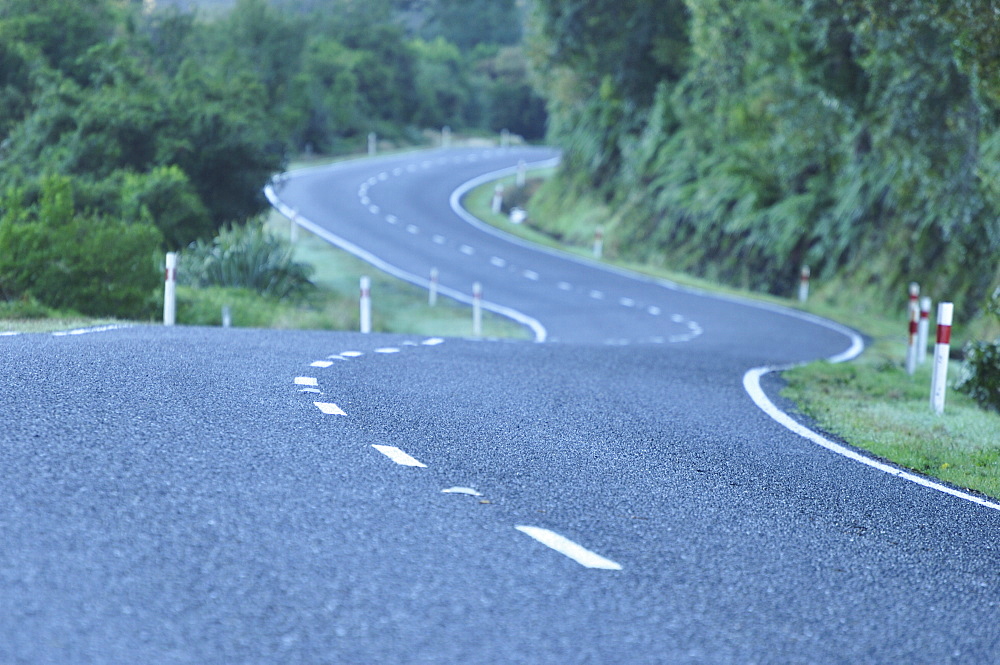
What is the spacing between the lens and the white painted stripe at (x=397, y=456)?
700 cm

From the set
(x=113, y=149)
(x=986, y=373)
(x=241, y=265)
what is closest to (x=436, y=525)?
(x=986, y=373)

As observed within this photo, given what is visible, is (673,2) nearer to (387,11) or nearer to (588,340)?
(588,340)

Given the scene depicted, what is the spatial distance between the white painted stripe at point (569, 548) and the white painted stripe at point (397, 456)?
4.41ft

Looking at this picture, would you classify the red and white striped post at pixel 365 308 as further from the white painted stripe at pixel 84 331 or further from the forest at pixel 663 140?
the white painted stripe at pixel 84 331

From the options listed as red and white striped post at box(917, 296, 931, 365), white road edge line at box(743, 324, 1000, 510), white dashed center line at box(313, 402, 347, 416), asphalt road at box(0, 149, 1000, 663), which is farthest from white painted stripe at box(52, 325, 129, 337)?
red and white striped post at box(917, 296, 931, 365)

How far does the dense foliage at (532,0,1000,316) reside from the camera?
20953mm

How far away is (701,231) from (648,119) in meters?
7.41

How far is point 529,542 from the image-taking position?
5539 mm

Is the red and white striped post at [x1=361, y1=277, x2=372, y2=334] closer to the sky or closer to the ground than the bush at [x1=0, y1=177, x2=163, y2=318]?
closer to the ground

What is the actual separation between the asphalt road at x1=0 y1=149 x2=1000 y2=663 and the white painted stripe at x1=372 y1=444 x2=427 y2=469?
0.12ft

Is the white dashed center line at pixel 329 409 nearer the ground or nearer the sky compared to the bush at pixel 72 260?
nearer the sky

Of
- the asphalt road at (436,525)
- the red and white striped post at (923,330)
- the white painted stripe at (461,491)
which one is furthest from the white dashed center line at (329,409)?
the red and white striped post at (923,330)

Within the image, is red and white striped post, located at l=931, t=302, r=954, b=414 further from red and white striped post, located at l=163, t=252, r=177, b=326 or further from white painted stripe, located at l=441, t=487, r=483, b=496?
red and white striped post, located at l=163, t=252, r=177, b=326

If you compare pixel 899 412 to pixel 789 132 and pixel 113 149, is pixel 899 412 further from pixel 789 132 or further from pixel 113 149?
pixel 113 149
